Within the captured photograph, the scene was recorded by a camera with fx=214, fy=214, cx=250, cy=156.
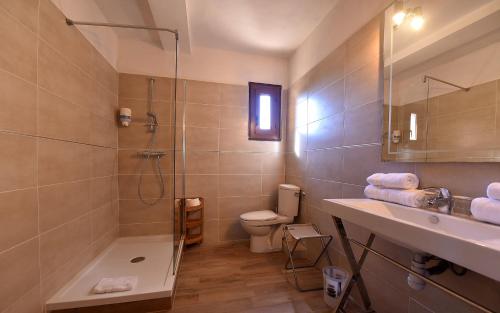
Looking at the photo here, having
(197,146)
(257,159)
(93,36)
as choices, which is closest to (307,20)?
(257,159)

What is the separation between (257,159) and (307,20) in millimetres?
1673

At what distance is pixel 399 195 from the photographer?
122 centimetres

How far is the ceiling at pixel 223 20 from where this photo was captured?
6.46ft

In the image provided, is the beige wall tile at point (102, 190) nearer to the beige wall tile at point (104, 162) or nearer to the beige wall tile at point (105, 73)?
the beige wall tile at point (104, 162)

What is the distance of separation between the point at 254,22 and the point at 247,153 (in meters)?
1.50

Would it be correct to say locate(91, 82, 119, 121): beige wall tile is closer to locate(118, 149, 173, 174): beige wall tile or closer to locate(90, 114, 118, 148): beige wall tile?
locate(90, 114, 118, 148): beige wall tile

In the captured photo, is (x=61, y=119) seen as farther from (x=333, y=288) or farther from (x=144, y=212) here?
(x=333, y=288)

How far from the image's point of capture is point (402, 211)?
119 cm

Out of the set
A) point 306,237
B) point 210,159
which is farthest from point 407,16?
point 210,159

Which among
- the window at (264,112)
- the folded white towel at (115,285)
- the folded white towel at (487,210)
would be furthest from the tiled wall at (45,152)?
the folded white towel at (487,210)

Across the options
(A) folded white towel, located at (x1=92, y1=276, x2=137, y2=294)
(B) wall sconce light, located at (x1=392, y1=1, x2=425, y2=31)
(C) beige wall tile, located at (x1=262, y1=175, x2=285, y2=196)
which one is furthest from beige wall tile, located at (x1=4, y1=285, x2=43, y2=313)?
(B) wall sconce light, located at (x1=392, y1=1, x2=425, y2=31)

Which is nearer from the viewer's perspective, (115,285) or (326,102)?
(115,285)

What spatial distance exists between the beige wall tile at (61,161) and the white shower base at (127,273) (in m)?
0.80

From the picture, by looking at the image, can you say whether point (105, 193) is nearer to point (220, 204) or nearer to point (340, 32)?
point (220, 204)
